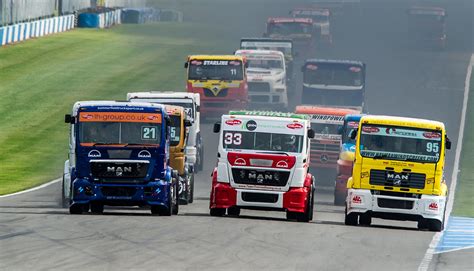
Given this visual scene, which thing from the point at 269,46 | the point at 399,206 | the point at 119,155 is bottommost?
the point at 399,206

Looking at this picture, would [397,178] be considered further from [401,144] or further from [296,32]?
[296,32]

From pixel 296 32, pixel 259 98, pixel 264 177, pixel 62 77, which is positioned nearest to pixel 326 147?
pixel 259 98

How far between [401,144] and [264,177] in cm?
330

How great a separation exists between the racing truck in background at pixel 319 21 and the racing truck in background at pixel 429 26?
8106mm

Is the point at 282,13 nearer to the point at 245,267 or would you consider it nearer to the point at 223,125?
the point at 223,125

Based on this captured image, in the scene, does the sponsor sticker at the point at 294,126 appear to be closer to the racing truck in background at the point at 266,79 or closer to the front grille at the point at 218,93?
the front grille at the point at 218,93

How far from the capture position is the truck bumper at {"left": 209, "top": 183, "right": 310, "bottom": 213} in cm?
3105

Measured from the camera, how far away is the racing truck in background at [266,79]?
5847 centimetres

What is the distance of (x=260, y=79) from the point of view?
58406 mm

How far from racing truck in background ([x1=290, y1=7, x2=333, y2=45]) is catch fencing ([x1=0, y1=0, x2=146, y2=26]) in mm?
14271

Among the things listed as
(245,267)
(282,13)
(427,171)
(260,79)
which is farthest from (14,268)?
(282,13)

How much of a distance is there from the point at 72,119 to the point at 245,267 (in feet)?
25.6

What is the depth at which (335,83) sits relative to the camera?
55625 mm

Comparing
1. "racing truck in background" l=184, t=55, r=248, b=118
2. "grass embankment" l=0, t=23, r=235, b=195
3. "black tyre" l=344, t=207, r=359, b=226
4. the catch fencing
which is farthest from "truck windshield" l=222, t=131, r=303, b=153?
the catch fencing
